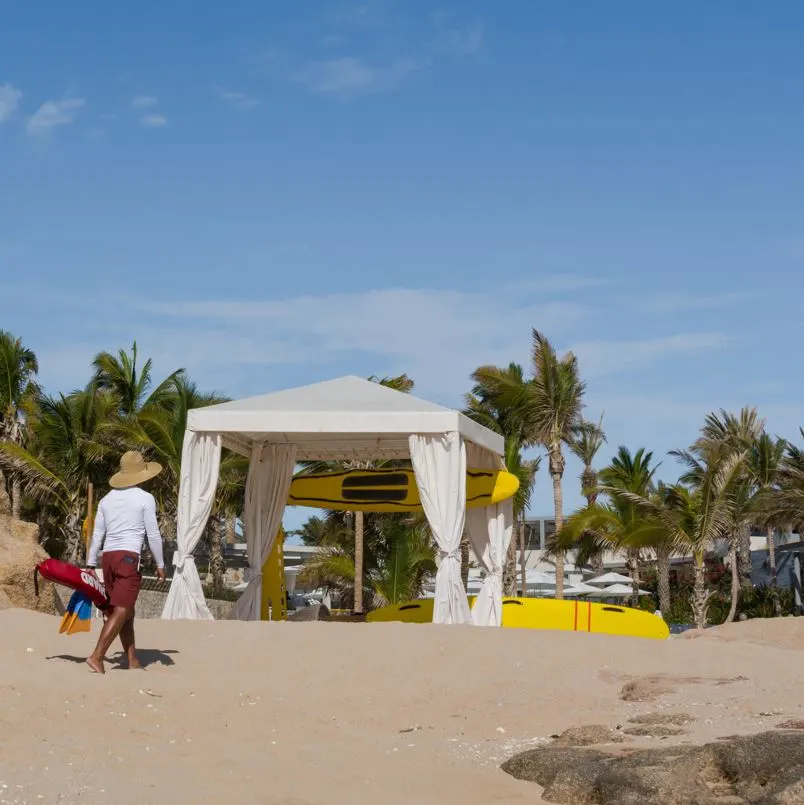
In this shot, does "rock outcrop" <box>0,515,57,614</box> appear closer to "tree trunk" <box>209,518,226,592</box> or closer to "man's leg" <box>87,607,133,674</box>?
"man's leg" <box>87,607,133,674</box>

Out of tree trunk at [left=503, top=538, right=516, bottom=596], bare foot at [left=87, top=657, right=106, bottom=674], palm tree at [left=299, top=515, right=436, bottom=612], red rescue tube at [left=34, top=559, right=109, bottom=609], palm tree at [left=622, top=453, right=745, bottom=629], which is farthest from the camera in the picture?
tree trunk at [left=503, top=538, right=516, bottom=596]

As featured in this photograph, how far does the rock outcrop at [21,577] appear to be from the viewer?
12.4 meters

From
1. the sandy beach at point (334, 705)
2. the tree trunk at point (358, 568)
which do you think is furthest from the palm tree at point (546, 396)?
the sandy beach at point (334, 705)

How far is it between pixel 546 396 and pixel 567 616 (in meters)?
15.1

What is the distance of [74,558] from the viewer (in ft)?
96.4

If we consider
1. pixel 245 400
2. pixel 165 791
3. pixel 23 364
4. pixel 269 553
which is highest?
pixel 23 364

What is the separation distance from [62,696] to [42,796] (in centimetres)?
185

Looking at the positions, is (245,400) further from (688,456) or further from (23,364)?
(688,456)

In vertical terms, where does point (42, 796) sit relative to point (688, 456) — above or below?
below

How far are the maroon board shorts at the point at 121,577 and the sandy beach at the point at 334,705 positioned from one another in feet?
1.76

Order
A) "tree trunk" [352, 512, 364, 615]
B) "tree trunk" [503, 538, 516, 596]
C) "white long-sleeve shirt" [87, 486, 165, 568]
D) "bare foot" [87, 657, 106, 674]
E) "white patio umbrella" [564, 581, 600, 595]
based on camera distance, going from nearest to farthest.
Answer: "bare foot" [87, 657, 106, 674] < "white long-sleeve shirt" [87, 486, 165, 568] < "tree trunk" [352, 512, 364, 615] < "tree trunk" [503, 538, 516, 596] < "white patio umbrella" [564, 581, 600, 595]

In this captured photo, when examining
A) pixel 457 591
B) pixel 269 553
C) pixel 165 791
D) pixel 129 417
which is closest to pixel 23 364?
pixel 129 417

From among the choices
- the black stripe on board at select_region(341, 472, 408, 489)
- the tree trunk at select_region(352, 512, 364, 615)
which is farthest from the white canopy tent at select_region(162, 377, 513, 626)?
the tree trunk at select_region(352, 512, 364, 615)

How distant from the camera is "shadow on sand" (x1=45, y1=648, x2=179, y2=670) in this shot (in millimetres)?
8406
